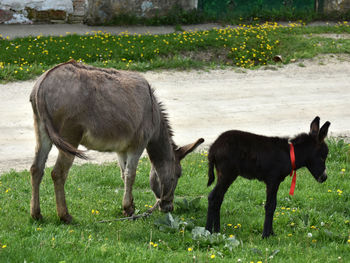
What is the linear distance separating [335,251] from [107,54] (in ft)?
31.4

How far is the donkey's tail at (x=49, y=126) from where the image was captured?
6.09 metres

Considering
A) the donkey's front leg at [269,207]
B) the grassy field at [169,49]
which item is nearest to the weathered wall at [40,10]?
the grassy field at [169,49]

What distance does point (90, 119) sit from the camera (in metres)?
6.48

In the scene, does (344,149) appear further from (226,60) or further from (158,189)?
(226,60)

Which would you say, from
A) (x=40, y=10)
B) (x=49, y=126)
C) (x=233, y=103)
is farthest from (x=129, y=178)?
(x=40, y=10)

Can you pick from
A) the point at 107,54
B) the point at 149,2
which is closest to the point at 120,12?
the point at 149,2

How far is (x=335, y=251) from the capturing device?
235 inches

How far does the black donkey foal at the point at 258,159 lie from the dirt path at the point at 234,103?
3640 mm

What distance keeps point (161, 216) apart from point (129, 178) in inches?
24.0

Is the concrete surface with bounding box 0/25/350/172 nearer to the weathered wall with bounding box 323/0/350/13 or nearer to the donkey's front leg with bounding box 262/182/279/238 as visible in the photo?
the weathered wall with bounding box 323/0/350/13

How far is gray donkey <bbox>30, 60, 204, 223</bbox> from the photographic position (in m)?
6.34

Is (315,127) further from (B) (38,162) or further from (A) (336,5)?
(A) (336,5)

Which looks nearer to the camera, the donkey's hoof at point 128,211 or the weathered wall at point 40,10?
the donkey's hoof at point 128,211

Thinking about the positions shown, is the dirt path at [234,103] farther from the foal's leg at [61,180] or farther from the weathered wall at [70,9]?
the weathered wall at [70,9]
